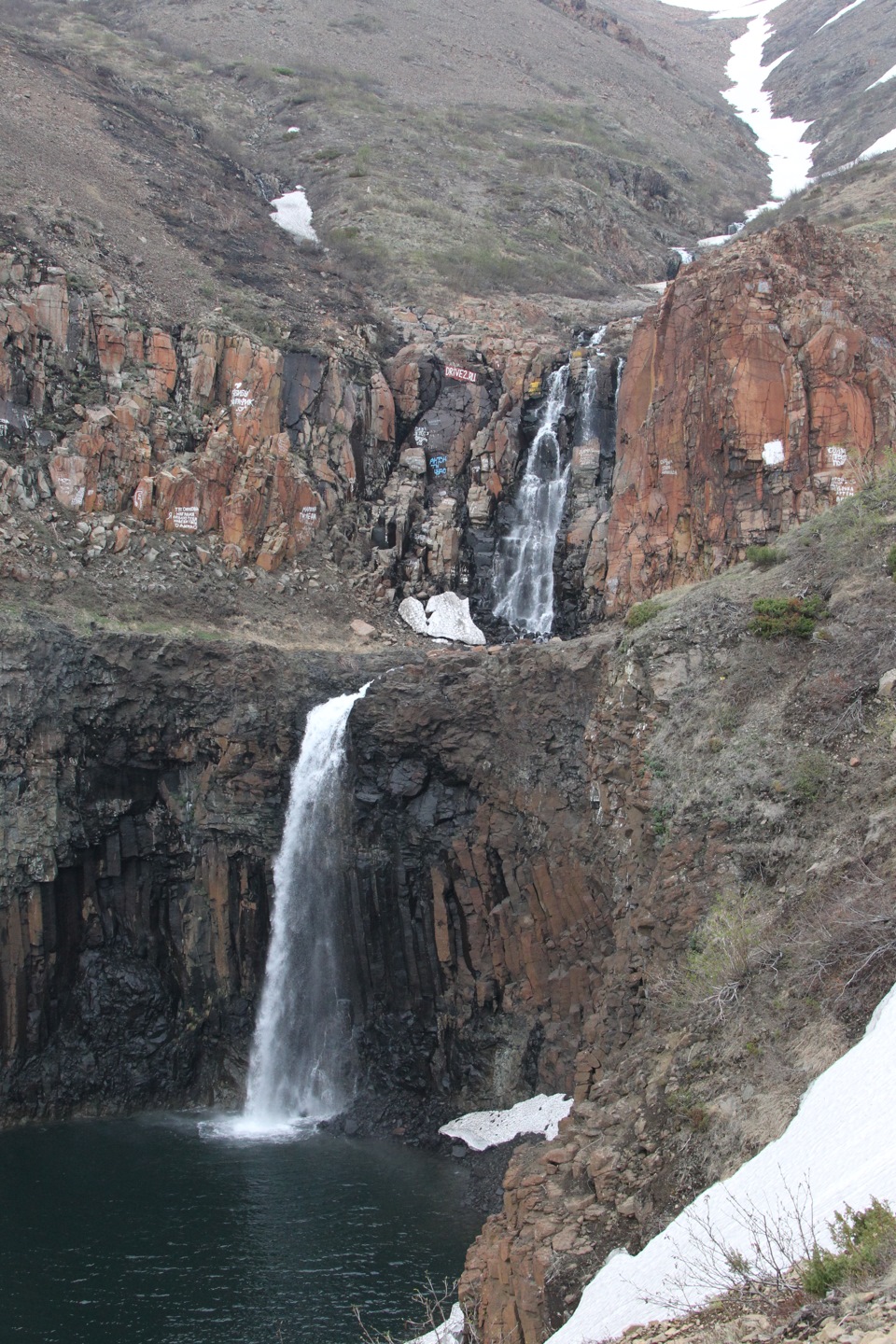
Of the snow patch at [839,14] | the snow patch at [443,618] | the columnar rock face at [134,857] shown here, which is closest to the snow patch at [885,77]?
the snow patch at [839,14]

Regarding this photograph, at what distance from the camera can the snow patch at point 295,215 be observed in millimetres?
52744

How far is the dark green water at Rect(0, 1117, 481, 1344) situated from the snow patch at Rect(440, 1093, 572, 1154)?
33.8 inches

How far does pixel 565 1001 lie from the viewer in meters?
23.1

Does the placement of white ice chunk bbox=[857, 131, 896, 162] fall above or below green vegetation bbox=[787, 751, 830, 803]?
above

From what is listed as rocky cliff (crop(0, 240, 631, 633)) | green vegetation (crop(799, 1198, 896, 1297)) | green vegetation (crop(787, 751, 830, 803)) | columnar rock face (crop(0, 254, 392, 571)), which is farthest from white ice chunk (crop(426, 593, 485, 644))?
green vegetation (crop(799, 1198, 896, 1297))

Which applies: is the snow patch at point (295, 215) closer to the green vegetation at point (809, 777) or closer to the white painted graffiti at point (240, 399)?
the white painted graffiti at point (240, 399)

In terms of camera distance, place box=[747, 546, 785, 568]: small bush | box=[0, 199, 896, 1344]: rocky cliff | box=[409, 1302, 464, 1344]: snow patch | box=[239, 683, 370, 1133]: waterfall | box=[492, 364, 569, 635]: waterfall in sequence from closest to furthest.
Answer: box=[0, 199, 896, 1344]: rocky cliff → box=[409, 1302, 464, 1344]: snow patch → box=[747, 546, 785, 568]: small bush → box=[239, 683, 370, 1133]: waterfall → box=[492, 364, 569, 635]: waterfall

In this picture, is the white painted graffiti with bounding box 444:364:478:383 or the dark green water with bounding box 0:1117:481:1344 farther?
the white painted graffiti with bounding box 444:364:478:383

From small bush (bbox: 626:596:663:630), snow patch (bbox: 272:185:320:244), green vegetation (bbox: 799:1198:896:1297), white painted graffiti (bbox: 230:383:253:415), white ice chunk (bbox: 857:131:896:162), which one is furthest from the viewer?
white ice chunk (bbox: 857:131:896:162)

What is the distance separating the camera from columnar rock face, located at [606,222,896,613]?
28.9 metres

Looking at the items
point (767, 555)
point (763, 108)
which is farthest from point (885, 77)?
point (767, 555)

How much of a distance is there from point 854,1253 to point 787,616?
1338 centimetres

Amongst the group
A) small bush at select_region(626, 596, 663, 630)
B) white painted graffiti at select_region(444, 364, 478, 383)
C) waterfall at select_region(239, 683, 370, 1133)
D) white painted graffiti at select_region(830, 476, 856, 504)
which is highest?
white painted graffiti at select_region(444, 364, 478, 383)

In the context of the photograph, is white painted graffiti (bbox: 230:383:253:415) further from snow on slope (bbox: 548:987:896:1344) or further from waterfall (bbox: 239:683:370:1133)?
snow on slope (bbox: 548:987:896:1344)
